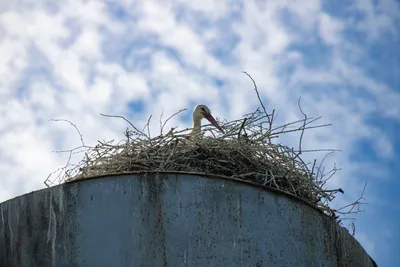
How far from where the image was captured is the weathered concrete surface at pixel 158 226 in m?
6.69

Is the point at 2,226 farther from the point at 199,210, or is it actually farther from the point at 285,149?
the point at 285,149

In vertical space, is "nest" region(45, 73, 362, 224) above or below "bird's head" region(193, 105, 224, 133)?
below

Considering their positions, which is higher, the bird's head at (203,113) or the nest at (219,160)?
the bird's head at (203,113)

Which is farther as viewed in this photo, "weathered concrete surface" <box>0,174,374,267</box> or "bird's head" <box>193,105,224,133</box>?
"bird's head" <box>193,105,224,133</box>

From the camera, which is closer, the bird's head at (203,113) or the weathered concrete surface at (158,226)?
the weathered concrete surface at (158,226)

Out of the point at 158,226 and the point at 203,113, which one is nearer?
the point at 158,226

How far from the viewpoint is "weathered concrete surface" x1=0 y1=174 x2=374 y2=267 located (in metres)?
6.69

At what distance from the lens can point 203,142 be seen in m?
8.33

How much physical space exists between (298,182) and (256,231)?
141cm

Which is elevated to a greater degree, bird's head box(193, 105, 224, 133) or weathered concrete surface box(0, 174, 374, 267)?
bird's head box(193, 105, 224, 133)

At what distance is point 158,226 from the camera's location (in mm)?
6734

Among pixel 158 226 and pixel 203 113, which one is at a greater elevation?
pixel 203 113

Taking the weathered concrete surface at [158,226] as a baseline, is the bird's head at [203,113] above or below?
above

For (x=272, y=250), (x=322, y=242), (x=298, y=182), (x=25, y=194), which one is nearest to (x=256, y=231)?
(x=272, y=250)
